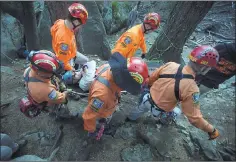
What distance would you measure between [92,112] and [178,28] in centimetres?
436

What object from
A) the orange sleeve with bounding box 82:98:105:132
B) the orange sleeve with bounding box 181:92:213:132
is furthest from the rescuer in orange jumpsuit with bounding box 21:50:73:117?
the orange sleeve with bounding box 181:92:213:132

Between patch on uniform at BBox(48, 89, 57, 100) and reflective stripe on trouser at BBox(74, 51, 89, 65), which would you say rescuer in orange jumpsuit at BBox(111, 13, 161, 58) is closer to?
reflective stripe on trouser at BBox(74, 51, 89, 65)

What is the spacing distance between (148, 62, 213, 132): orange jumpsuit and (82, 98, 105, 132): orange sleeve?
111cm

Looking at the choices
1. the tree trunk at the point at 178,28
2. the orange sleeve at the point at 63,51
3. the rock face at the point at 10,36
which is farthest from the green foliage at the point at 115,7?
the orange sleeve at the point at 63,51

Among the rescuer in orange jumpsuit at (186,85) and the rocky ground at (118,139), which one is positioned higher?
the rescuer in orange jumpsuit at (186,85)

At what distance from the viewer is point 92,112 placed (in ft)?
12.2

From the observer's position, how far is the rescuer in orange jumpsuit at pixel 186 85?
3557mm

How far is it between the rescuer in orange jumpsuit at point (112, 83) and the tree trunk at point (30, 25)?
13.9 feet

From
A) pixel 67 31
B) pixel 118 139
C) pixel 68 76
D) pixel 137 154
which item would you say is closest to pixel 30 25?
pixel 67 31

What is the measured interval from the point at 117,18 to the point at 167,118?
25.8 ft

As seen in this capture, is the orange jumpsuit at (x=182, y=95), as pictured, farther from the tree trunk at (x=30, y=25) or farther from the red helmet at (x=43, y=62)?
the tree trunk at (x=30, y=25)

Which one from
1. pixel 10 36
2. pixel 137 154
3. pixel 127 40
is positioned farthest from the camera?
pixel 10 36

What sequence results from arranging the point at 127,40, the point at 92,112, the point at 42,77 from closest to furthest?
the point at 42,77 < the point at 92,112 < the point at 127,40

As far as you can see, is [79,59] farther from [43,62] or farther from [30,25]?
[30,25]
